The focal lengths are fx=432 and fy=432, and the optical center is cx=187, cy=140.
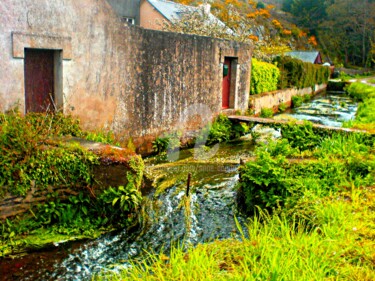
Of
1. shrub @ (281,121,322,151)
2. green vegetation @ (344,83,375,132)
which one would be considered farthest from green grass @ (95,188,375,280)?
green vegetation @ (344,83,375,132)

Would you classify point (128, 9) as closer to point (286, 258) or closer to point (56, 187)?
point (56, 187)

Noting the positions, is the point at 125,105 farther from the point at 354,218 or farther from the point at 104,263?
the point at 354,218

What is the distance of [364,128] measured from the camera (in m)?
10.7

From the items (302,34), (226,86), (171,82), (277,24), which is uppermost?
(277,24)

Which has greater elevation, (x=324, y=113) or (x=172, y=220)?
(x=324, y=113)

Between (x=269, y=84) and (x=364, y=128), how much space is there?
1013cm

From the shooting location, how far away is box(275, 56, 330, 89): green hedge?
76.6 ft

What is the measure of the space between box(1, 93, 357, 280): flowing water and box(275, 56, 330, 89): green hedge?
41.1 feet

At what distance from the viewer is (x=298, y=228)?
537 centimetres

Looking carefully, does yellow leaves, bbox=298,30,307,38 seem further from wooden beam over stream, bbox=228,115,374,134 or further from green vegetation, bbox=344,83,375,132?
wooden beam over stream, bbox=228,115,374,134

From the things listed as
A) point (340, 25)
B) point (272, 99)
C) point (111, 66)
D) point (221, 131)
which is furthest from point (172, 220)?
point (340, 25)

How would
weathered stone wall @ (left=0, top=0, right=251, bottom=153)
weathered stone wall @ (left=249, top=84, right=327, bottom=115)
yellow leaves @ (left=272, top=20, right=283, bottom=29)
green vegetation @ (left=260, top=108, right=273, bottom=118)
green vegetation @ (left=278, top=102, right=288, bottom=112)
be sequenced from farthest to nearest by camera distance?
yellow leaves @ (left=272, top=20, right=283, bottom=29)
green vegetation @ (left=278, top=102, right=288, bottom=112)
green vegetation @ (left=260, top=108, right=273, bottom=118)
weathered stone wall @ (left=249, top=84, right=327, bottom=115)
weathered stone wall @ (left=0, top=0, right=251, bottom=153)

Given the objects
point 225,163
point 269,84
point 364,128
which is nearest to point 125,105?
point 225,163

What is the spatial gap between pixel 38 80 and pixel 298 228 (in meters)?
5.86
